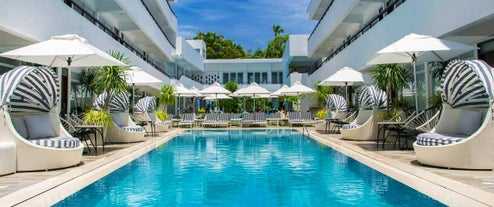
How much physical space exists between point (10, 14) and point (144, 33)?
47.9 feet

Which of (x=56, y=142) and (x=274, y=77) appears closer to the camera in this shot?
(x=56, y=142)

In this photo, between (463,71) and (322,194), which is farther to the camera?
(463,71)

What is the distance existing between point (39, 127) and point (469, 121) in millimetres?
8342

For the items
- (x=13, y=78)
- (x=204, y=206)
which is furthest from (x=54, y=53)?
(x=204, y=206)

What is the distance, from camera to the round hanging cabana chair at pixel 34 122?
22.1 feet

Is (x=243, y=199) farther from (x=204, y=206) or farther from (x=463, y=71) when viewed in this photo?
(x=463, y=71)

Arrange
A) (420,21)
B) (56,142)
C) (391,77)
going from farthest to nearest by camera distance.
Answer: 1. (391,77)
2. (420,21)
3. (56,142)

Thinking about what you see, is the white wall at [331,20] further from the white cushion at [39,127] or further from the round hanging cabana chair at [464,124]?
the white cushion at [39,127]

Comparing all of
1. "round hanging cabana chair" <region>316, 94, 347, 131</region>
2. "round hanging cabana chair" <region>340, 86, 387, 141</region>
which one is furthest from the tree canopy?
"round hanging cabana chair" <region>340, 86, 387, 141</region>

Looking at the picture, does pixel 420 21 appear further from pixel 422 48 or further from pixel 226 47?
pixel 226 47

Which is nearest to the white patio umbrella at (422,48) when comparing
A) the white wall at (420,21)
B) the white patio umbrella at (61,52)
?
the white wall at (420,21)

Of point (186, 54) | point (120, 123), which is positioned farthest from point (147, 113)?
point (186, 54)

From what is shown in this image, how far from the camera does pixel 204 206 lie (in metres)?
5.14

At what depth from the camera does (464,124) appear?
7.14 metres
